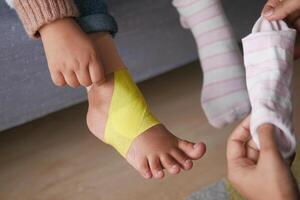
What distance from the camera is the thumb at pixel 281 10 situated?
0.74 m

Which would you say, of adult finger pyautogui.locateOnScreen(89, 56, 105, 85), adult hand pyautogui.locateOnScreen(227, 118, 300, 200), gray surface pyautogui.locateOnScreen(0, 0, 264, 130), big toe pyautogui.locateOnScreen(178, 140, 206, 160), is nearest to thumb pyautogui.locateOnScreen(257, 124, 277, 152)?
adult hand pyautogui.locateOnScreen(227, 118, 300, 200)

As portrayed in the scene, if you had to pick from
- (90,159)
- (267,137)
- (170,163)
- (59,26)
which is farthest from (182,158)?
(90,159)

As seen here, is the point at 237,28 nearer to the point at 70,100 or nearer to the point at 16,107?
the point at 70,100

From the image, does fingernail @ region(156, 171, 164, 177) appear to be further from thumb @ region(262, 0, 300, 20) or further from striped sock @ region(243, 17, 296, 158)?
thumb @ region(262, 0, 300, 20)

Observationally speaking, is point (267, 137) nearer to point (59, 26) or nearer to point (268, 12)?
point (268, 12)

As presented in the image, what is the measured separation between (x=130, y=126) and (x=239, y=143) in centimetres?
17

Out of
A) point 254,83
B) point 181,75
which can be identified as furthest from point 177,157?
point 181,75

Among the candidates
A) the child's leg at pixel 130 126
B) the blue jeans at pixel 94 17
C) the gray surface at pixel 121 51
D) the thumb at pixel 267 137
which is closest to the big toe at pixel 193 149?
the child's leg at pixel 130 126

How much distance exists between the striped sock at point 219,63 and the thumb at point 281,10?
0.68 feet

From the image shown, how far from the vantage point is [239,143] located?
680 millimetres

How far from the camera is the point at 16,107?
0.96 meters

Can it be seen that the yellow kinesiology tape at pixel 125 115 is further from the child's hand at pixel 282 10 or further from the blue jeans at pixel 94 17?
the child's hand at pixel 282 10

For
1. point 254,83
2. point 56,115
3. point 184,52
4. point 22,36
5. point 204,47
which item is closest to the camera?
point 254,83

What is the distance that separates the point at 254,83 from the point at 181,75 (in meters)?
0.66
